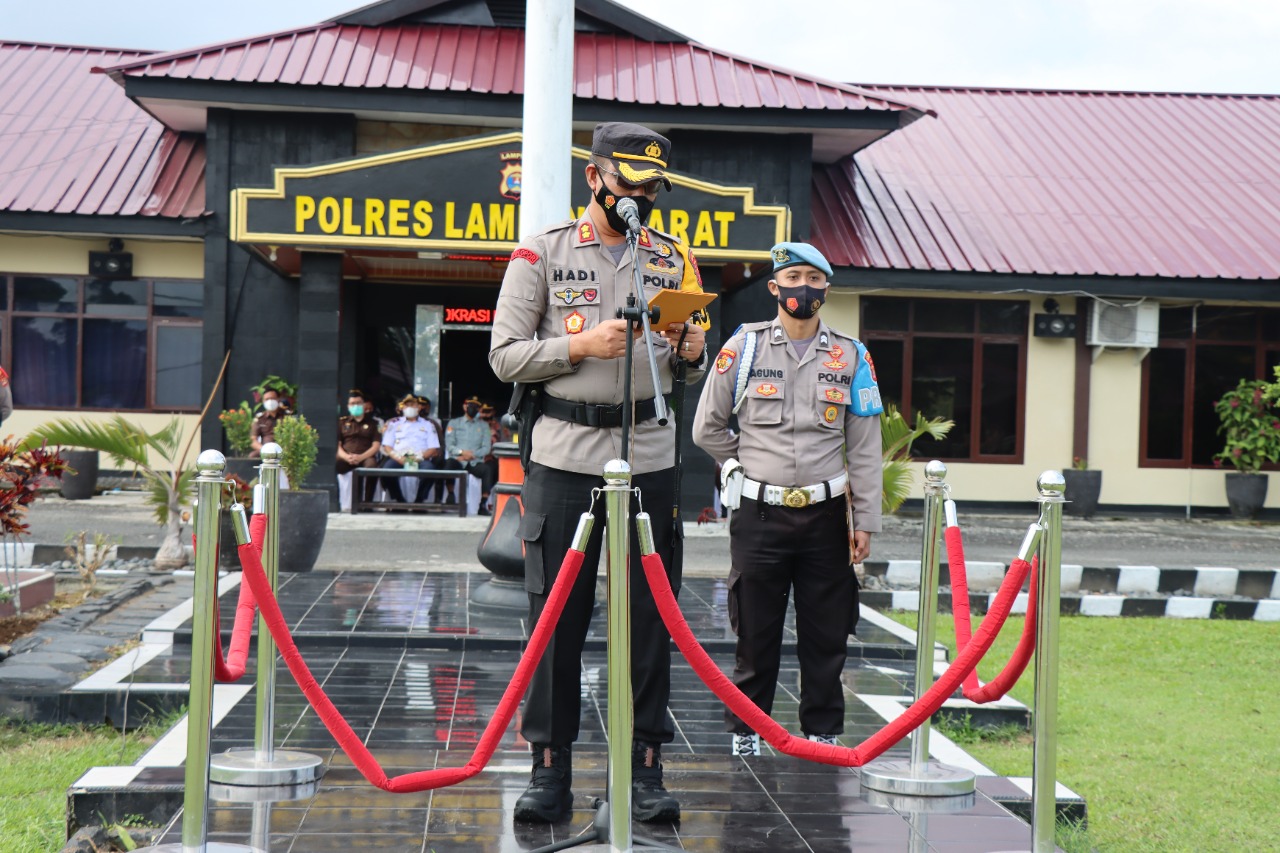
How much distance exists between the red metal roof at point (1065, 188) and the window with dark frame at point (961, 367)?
100 cm

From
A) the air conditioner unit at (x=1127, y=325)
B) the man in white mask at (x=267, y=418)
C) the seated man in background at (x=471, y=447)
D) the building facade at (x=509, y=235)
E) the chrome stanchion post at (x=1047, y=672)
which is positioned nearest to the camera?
the chrome stanchion post at (x=1047, y=672)

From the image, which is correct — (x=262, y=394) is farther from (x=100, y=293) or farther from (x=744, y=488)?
(x=744, y=488)

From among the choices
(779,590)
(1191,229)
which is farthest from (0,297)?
(1191,229)

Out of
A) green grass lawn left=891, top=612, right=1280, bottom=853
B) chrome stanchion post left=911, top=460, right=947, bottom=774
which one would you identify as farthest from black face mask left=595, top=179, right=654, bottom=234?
green grass lawn left=891, top=612, right=1280, bottom=853

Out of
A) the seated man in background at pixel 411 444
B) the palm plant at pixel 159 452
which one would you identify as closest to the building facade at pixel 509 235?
the seated man in background at pixel 411 444

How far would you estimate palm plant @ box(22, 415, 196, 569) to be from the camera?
9969 millimetres

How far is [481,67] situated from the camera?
53.5ft

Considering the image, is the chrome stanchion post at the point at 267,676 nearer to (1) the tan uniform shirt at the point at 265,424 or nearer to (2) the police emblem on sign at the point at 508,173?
(1) the tan uniform shirt at the point at 265,424

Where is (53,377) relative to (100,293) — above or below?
below

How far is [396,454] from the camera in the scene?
52.7 feet

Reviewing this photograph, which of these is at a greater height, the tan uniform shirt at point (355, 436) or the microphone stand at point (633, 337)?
the microphone stand at point (633, 337)

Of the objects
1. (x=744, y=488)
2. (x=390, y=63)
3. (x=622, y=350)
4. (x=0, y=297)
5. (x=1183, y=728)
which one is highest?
(x=390, y=63)

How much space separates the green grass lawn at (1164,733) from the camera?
4945 mm

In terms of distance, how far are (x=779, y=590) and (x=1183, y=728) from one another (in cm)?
263
